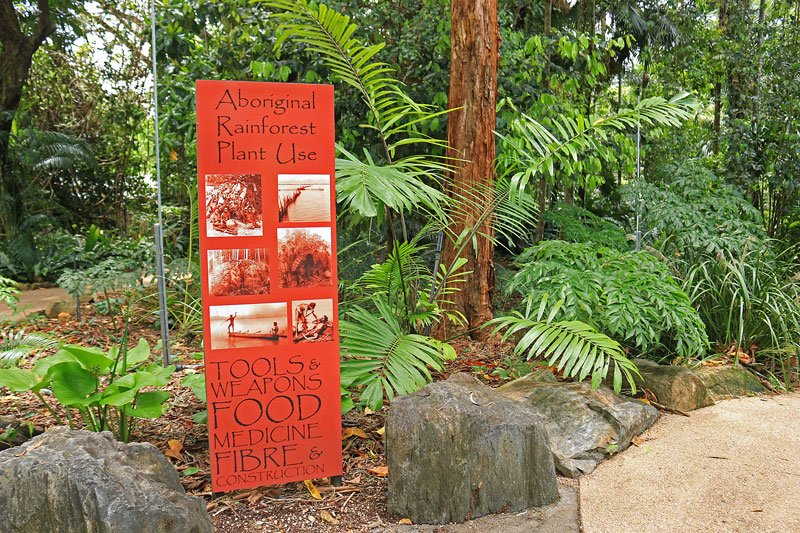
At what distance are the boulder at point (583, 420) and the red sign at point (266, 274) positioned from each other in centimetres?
110

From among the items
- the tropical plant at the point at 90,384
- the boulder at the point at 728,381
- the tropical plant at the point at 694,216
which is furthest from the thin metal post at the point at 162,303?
the tropical plant at the point at 694,216

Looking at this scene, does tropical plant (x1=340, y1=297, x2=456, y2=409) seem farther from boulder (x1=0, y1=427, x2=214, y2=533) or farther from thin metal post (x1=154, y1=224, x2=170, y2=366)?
thin metal post (x1=154, y1=224, x2=170, y2=366)

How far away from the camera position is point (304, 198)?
2303 mm

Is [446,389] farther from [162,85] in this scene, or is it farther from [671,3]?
[671,3]

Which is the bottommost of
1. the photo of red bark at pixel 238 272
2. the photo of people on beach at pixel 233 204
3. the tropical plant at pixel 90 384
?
the tropical plant at pixel 90 384

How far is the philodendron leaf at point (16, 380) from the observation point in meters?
2.30

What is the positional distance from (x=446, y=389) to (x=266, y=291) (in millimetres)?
854

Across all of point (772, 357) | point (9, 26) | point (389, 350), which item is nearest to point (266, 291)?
point (389, 350)

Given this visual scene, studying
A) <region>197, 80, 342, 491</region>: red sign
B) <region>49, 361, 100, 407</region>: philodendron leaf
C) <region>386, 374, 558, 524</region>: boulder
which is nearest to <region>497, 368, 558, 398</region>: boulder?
<region>386, 374, 558, 524</region>: boulder

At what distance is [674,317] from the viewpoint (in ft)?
10.3

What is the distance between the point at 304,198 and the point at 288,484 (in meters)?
1.23

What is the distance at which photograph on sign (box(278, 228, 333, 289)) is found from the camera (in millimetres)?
2303

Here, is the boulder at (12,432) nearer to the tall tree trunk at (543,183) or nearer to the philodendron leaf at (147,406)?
the philodendron leaf at (147,406)


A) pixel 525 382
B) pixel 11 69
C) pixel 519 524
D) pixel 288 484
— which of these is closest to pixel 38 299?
pixel 11 69
